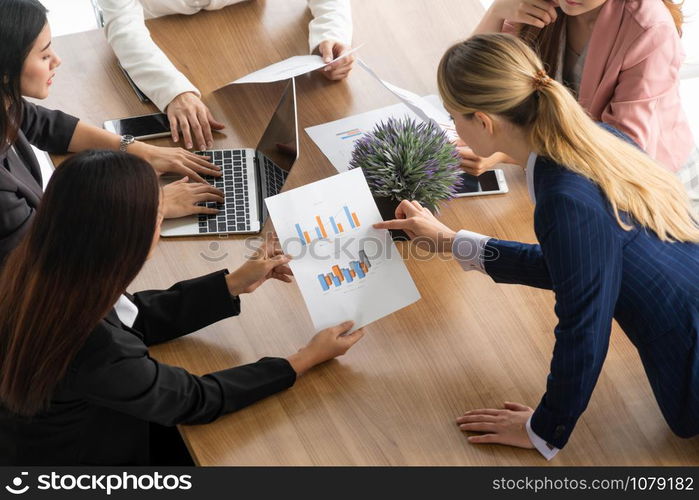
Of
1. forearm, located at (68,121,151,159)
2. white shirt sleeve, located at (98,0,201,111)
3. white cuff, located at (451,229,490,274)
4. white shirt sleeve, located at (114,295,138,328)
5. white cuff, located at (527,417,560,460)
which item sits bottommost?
white cuff, located at (527,417,560,460)

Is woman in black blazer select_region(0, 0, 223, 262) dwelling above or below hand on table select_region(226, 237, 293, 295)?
above

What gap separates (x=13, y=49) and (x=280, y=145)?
0.56 metres

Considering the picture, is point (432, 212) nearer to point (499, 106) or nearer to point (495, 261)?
point (495, 261)

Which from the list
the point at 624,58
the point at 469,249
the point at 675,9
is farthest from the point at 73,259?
the point at 675,9

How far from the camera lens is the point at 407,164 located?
→ 5.07ft

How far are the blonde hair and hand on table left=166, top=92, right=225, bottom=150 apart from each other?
24.8 inches

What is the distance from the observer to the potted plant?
154 centimetres

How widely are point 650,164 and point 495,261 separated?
0.33m

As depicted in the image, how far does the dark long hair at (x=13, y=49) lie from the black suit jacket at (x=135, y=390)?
425 millimetres

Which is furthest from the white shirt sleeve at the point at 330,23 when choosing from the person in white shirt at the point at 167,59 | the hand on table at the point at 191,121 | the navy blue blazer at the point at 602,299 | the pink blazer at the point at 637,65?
the navy blue blazer at the point at 602,299

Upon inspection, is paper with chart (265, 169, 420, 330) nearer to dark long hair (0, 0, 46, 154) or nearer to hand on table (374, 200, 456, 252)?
hand on table (374, 200, 456, 252)

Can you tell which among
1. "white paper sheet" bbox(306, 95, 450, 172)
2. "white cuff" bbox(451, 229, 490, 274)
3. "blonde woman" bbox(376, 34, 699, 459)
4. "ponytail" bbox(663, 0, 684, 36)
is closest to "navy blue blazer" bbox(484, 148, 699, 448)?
"blonde woman" bbox(376, 34, 699, 459)

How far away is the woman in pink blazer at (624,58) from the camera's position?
1.72m
